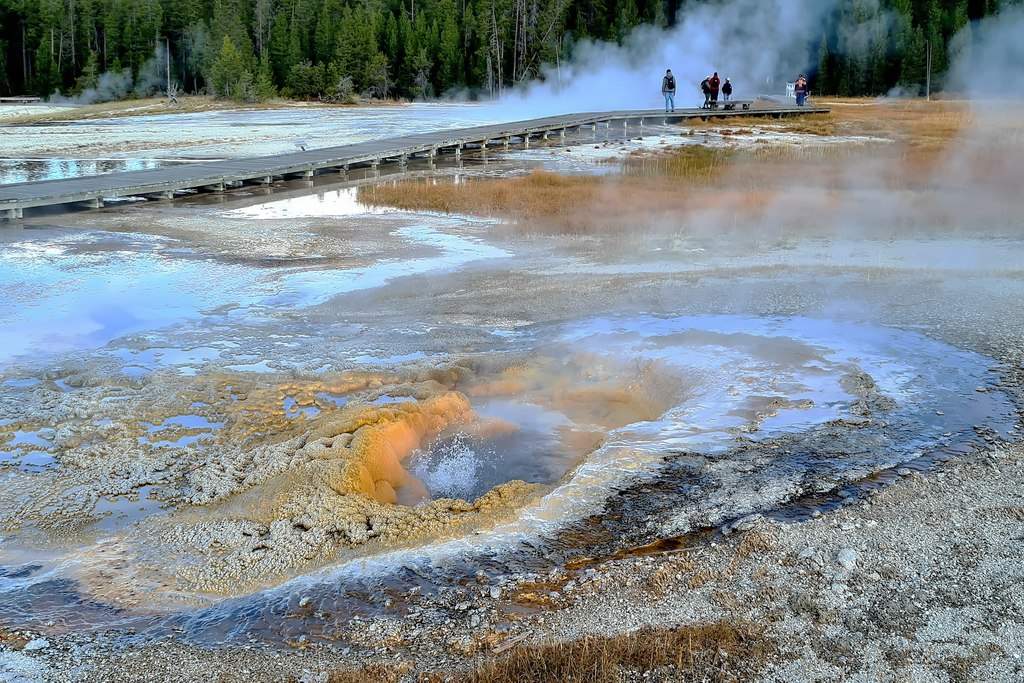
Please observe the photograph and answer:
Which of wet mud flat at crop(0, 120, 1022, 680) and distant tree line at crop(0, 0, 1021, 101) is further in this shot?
distant tree line at crop(0, 0, 1021, 101)

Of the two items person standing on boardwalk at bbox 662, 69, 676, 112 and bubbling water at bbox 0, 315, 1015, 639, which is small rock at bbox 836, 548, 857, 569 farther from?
person standing on boardwalk at bbox 662, 69, 676, 112

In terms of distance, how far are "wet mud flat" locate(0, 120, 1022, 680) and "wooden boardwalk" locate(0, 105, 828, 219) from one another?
356cm

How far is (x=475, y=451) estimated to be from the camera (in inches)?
171

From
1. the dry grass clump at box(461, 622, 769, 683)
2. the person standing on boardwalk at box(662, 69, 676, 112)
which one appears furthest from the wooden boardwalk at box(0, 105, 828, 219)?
the dry grass clump at box(461, 622, 769, 683)

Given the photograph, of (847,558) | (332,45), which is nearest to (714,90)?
(332,45)

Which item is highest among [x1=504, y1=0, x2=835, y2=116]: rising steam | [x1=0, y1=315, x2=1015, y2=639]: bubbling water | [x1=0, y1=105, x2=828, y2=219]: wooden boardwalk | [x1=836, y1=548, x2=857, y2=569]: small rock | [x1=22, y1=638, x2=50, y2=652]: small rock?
[x1=504, y1=0, x2=835, y2=116]: rising steam

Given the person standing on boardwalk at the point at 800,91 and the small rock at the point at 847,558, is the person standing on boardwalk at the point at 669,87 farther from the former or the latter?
the small rock at the point at 847,558

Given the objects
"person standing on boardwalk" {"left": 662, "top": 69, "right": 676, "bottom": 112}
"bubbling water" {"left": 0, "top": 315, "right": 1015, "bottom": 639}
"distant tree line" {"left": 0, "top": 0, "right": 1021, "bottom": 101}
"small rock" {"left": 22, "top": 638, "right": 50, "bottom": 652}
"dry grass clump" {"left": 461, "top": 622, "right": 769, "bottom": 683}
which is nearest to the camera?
"dry grass clump" {"left": 461, "top": 622, "right": 769, "bottom": 683}

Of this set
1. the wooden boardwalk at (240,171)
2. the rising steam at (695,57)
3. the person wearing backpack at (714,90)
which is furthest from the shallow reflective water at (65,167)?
the rising steam at (695,57)

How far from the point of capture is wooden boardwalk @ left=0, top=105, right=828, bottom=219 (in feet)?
35.6

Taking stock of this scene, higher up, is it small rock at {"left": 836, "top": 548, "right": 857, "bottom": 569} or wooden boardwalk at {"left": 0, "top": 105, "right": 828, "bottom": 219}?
wooden boardwalk at {"left": 0, "top": 105, "right": 828, "bottom": 219}

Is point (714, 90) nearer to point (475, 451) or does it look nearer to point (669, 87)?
point (669, 87)

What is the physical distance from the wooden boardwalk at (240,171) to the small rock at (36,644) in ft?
27.5

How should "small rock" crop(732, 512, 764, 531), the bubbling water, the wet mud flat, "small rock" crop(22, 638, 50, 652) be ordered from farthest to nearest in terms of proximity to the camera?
"small rock" crop(732, 512, 764, 531), the bubbling water, the wet mud flat, "small rock" crop(22, 638, 50, 652)
